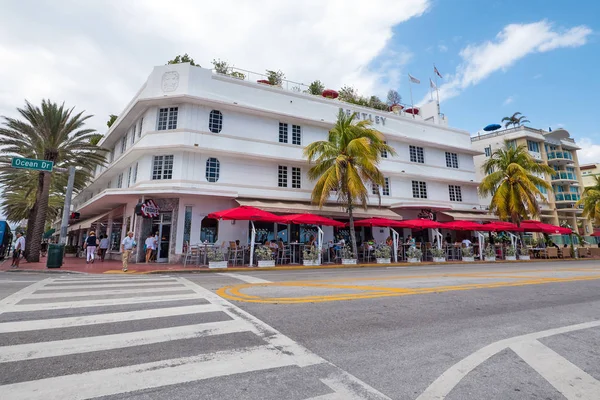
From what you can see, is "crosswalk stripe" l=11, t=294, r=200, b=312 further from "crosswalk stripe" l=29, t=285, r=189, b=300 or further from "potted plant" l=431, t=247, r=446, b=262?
"potted plant" l=431, t=247, r=446, b=262

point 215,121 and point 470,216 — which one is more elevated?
point 215,121

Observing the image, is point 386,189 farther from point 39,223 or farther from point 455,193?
point 39,223

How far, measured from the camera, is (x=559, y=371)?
11.0ft

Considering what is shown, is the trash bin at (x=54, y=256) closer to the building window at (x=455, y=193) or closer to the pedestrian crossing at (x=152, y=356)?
the pedestrian crossing at (x=152, y=356)

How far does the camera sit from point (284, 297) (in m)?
6.87

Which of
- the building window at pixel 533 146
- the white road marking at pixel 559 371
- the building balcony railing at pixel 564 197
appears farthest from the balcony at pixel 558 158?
the white road marking at pixel 559 371

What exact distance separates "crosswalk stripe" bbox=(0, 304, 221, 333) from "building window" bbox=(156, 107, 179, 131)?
16.6 m

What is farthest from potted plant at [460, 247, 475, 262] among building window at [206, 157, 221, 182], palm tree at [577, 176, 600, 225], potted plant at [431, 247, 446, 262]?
palm tree at [577, 176, 600, 225]

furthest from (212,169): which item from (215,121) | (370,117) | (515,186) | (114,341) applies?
(515,186)

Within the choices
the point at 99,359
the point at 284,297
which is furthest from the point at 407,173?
the point at 99,359

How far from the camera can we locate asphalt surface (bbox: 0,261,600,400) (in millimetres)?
2859

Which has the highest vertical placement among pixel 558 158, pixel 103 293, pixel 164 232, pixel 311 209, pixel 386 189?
pixel 558 158

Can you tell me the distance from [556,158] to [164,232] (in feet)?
173

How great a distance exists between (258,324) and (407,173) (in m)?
24.3
